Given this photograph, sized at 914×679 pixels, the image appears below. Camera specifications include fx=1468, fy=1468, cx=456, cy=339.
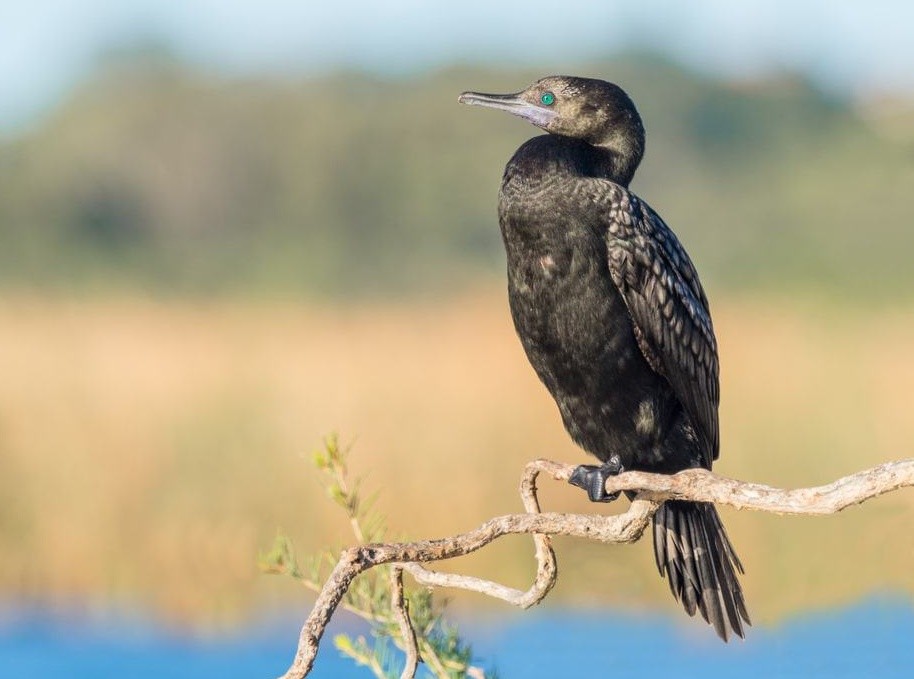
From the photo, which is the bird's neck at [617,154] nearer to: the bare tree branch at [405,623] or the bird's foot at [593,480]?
the bird's foot at [593,480]

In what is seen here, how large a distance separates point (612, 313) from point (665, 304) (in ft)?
0.48

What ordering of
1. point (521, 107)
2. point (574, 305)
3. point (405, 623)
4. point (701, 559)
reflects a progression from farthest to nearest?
point (701, 559)
point (521, 107)
point (574, 305)
point (405, 623)

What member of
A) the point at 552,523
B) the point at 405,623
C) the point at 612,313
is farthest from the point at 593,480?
the point at 405,623

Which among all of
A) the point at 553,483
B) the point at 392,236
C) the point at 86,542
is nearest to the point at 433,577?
the point at 553,483

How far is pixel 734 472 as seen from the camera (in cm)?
848

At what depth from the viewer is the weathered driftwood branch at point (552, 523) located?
8.66 ft

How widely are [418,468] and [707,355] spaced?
4.93 metres

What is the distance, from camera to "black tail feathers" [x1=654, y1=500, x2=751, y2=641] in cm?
386

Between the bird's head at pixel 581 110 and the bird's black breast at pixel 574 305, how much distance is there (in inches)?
2.8

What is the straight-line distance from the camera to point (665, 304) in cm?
365

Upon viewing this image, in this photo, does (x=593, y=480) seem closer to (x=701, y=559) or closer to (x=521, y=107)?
(x=701, y=559)

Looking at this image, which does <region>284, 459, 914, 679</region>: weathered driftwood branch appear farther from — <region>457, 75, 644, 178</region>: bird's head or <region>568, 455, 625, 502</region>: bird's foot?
<region>457, 75, 644, 178</region>: bird's head

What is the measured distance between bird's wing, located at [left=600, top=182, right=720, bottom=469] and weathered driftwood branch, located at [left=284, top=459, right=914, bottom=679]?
40 centimetres

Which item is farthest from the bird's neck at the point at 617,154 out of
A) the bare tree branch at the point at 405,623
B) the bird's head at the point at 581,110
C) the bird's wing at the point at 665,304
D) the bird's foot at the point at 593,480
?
the bare tree branch at the point at 405,623
